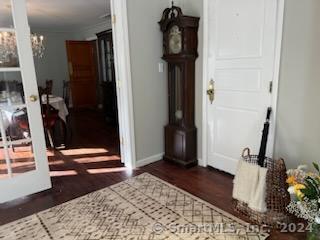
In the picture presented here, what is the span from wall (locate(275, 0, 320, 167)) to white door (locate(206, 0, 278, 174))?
120 mm

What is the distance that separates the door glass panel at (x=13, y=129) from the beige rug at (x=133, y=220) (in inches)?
21.0

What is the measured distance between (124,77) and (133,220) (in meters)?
1.52

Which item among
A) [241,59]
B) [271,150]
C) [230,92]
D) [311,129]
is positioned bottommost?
[271,150]

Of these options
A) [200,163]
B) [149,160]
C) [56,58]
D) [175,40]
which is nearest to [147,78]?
[175,40]

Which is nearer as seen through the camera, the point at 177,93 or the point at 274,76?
the point at 274,76

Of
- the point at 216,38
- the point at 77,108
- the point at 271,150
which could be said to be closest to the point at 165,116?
the point at 216,38

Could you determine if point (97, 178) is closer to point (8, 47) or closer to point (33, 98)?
point (33, 98)

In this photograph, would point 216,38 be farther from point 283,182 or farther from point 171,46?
point 283,182

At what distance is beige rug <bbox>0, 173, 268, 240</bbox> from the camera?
178cm

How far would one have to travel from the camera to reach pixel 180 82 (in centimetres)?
283

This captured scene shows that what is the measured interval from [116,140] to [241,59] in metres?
2.47

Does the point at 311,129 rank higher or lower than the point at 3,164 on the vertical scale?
higher

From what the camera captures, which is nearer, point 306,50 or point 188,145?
point 306,50

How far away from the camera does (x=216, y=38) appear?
2.54 meters
